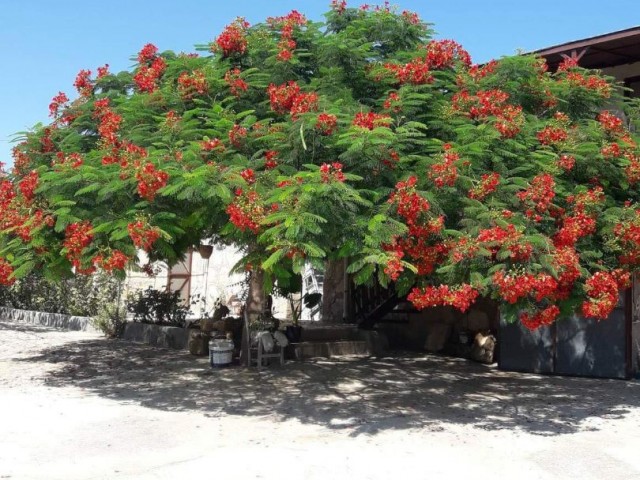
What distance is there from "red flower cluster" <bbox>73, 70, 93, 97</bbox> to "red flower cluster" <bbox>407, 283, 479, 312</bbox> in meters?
6.09

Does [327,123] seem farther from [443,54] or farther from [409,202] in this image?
[443,54]

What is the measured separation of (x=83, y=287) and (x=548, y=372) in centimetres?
1320

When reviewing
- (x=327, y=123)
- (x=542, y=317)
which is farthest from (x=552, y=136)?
(x=327, y=123)

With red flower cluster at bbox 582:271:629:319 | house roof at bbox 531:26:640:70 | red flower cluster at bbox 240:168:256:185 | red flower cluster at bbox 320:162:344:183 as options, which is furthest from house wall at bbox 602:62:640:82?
red flower cluster at bbox 240:168:256:185

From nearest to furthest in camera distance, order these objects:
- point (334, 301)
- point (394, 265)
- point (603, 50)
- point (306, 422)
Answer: point (394, 265)
point (306, 422)
point (603, 50)
point (334, 301)

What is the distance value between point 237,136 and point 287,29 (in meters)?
2.17

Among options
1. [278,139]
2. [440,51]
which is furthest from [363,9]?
[278,139]

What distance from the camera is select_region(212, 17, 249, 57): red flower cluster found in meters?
9.69

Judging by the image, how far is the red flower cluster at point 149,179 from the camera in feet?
24.2

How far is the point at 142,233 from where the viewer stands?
7.36 m

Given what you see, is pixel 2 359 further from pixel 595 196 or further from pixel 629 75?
pixel 629 75

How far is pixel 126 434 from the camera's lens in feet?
24.1

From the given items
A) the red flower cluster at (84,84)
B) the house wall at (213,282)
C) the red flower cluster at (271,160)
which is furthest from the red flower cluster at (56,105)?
the house wall at (213,282)

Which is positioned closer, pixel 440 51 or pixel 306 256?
pixel 306 256
